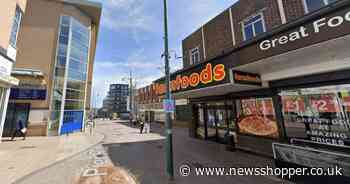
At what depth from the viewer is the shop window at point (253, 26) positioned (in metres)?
7.93

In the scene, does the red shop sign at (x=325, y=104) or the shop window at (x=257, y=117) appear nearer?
the red shop sign at (x=325, y=104)

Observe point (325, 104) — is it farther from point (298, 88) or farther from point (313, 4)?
point (313, 4)

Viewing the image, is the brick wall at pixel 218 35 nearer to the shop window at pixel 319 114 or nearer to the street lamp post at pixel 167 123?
the shop window at pixel 319 114

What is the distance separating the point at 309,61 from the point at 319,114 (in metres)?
1.90

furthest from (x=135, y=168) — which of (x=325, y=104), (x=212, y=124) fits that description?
(x=325, y=104)

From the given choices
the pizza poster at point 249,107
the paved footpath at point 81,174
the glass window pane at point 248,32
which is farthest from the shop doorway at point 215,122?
the paved footpath at point 81,174

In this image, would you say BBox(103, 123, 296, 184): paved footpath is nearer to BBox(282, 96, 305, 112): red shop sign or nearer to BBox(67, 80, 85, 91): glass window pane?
BBox(282, 96, 305, 112): red shop sign

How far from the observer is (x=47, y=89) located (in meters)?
14.9

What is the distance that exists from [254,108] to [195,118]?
209 inches

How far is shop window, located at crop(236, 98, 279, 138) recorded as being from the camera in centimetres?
675

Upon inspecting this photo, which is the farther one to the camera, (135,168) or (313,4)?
(313,4)

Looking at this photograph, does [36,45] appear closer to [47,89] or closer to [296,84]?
[47,89]

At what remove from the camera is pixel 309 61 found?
4898 millimetres

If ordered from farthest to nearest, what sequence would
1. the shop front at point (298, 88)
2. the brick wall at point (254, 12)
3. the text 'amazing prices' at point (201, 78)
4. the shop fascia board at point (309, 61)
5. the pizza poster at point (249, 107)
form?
the pizza poster at point (249, 107), the brick wall at point (254, 12), the text 'amazing prices' at point (201, 78), the shop fascia board at point (309, 61), the shop front at point (298, 88)
